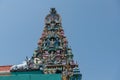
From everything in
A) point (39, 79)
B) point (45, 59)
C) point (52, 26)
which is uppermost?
point (52, 26)

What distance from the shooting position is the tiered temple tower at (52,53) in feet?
128

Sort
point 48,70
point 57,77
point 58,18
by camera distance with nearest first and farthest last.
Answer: point 57,77, point 48,70, point 58,18

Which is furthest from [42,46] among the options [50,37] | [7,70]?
[7,70]

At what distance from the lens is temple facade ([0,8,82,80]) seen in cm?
3895

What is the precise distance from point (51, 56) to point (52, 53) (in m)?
0.34

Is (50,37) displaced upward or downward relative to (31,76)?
upward

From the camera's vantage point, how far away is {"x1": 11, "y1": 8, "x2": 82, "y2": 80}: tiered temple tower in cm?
3900

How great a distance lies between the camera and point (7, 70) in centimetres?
4116

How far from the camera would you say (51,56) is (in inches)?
1581

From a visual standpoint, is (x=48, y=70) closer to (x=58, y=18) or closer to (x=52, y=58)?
(x=52, y=58)

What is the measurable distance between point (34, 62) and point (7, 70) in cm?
307

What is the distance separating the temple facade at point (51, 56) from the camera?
38.9 meters

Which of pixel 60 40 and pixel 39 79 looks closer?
pixel 39 79

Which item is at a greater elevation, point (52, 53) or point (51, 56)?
point (52, 53)
